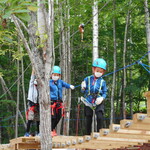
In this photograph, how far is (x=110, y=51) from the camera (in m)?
14.7

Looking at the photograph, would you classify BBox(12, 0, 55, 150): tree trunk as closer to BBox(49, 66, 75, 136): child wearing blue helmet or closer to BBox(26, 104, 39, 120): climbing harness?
BBox(49, 66, 75, 136): child wearing blue helmet

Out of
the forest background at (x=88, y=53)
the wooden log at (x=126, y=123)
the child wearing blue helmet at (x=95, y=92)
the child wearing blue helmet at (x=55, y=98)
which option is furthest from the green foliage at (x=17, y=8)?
the forest background at (x=88, y=53)

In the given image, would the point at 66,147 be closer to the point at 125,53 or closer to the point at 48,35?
the point at 48,35

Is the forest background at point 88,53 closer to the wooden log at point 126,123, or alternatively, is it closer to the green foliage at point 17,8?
the wooden log at point 126,123

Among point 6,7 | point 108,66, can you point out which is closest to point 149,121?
point 6,7

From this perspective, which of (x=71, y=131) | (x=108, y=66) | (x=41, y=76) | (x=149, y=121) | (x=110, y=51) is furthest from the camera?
(x=71, y=131)

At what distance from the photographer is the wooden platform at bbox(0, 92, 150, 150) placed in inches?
132

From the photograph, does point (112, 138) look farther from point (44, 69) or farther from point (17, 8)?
point (17, 8)

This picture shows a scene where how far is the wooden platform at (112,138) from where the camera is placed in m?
3.36

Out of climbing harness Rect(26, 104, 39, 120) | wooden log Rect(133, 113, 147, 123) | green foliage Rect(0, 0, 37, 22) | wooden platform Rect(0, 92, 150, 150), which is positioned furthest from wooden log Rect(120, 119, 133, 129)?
climbing harness Rect(26, 104, 39, 120)

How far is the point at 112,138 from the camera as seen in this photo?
14.7 feet

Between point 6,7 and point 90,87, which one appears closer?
point 6,7

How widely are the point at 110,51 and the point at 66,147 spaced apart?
980 centimetres

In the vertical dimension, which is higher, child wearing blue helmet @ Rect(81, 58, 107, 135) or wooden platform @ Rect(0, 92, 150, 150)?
child wearing blue helmet @ Rect(81, 58, 107, 135)
